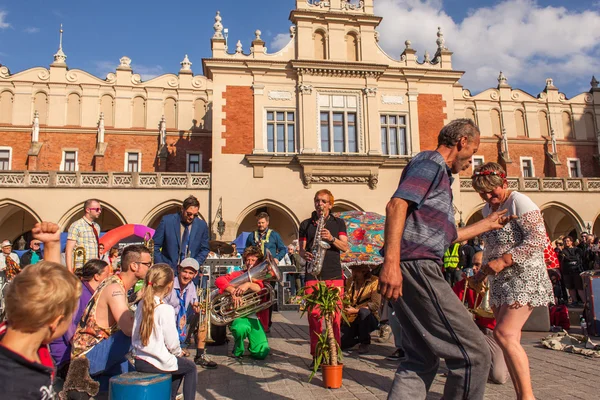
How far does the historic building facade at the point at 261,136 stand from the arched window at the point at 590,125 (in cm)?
707

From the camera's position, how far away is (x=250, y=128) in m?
20.8

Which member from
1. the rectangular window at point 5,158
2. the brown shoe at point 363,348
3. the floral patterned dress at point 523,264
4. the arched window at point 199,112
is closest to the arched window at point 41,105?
the rectangular window at point 5,158

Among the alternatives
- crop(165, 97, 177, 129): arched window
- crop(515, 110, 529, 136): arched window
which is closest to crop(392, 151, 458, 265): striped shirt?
crop(165, 97, 177, 129): arched window

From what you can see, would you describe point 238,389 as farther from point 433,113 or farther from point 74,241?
point 433,113

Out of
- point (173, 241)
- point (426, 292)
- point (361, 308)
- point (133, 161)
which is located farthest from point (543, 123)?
point (426, 292)

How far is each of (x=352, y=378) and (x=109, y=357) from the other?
2.45m

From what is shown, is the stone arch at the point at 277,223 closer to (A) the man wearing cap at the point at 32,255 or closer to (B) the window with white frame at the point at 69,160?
(B) the window with white frame at the point at 69,160

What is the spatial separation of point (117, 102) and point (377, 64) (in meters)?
15.2

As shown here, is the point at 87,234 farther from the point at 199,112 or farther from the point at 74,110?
the point at 74,110

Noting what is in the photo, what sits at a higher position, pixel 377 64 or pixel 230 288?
pixel 377 64

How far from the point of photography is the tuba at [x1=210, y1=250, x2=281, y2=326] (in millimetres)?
5863

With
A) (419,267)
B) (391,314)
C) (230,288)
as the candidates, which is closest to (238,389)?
(230,288)

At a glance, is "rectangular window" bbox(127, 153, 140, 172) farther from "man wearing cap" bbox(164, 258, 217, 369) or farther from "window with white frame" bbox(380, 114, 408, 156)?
"man wearing cap" bbox(164, 258, 217, 369)

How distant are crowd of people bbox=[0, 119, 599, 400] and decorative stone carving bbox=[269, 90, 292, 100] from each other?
617 inches
